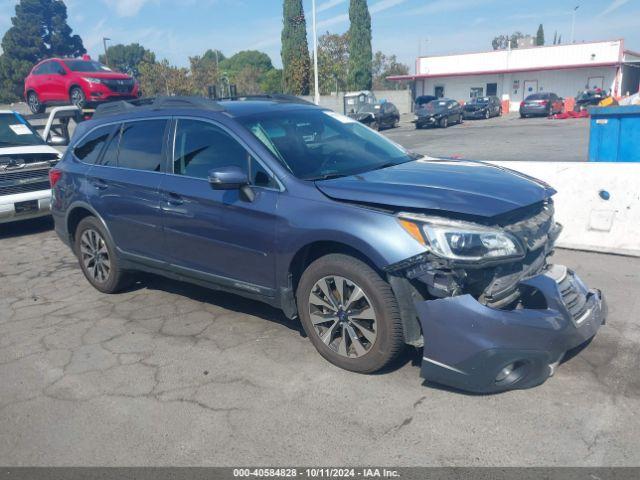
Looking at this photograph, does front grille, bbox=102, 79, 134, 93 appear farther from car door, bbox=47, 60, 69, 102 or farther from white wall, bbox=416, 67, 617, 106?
white wall, bbox=416, 67, 617, 106

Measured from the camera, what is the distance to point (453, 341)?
307 cm

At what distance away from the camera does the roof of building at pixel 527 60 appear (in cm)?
4159

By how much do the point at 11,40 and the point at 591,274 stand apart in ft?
245

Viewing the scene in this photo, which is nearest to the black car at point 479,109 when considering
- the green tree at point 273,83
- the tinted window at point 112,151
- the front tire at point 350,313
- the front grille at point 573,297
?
the green tree at point 273,83

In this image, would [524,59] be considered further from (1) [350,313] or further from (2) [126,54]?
(2) [126,54]

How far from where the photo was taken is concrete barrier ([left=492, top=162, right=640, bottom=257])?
5.68 metres

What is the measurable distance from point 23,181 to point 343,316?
6.18 metres

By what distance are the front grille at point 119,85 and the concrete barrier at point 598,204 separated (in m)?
13.9

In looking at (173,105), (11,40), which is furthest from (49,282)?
(11,40)

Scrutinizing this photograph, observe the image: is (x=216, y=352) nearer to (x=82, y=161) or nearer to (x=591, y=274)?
(x=82, y=161)

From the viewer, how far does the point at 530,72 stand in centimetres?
4466

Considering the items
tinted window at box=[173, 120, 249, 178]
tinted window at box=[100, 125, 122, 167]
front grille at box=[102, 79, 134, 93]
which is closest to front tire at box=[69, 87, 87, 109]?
front grille at box=[102, 79, 134, 93]

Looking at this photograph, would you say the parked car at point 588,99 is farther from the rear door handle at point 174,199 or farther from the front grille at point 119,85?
the rear door handle at point 174,199

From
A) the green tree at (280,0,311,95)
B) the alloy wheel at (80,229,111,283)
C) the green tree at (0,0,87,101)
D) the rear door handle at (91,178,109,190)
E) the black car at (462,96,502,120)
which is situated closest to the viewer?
the rear door handle at (91,178,109,190)
